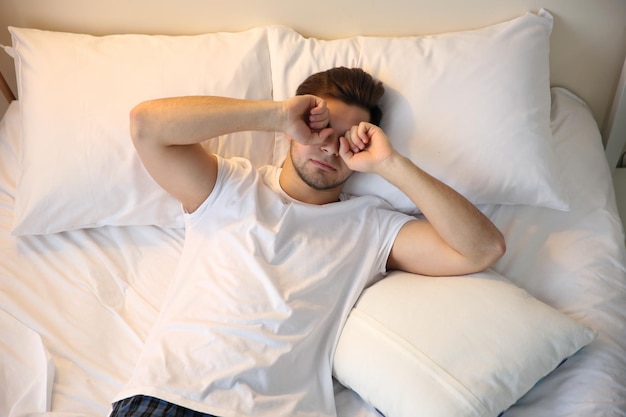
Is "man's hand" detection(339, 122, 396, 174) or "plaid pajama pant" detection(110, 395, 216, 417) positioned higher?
"man's hand" detection(339, 122, 396, 174)

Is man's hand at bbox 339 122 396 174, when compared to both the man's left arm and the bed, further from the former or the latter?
the bed

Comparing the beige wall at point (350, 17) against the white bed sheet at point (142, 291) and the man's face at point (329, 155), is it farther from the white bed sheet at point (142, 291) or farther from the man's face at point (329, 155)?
the man's face at point (329, 155)

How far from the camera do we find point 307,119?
132 centimetres

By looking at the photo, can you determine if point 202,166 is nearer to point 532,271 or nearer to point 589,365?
point 532,271

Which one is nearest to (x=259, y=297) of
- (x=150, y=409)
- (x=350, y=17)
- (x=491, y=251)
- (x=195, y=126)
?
(x=150, y=409)

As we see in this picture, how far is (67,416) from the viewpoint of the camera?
113 centimetres

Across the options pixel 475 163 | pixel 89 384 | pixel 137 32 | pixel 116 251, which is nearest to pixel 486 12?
pixel 475 163

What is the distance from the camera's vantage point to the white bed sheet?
3.82 ft

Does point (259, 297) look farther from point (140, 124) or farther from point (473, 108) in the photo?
point (473, 108)

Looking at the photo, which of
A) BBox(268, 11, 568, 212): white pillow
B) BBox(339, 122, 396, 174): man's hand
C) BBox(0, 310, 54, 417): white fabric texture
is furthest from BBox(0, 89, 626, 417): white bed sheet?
BBox(339, 122, 396, 174): man's hand

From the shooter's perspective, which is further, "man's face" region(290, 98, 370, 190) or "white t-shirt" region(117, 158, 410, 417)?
"man's face" region(290, 98, 370, 190)

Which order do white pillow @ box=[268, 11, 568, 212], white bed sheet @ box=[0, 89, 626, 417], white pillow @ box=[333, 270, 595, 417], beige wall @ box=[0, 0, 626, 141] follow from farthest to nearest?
beige wall @ box=[0, 0, 626, 141] → white pillow @ box=[268, 11, 568, 212] → white bed sheet @ box=[0, 89, 626, 417] → white pillow @ box=[333, 270, 595, 417]

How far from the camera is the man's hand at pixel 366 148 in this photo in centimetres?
127

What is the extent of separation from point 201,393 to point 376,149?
2.33 feet
